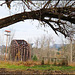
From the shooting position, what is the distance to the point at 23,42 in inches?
953

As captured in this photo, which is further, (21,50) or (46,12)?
(21,50)

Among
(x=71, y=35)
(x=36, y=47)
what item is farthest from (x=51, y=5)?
(x=36, y=47)

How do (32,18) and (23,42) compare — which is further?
(23,42)

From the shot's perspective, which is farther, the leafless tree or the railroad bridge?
the railroad bridge

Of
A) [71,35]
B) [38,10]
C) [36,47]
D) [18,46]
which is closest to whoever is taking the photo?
[38,10]

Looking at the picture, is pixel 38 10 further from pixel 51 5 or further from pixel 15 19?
pixel 15 19

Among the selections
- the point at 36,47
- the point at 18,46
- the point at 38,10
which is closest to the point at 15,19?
the point at 38,10

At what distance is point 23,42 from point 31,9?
Answer: 62.3 feet

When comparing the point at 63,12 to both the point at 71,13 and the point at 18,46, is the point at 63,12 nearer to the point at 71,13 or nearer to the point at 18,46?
the point at 71,13

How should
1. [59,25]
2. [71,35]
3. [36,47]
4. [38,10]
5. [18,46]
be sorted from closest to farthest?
[38,10] → [59,25] → [71,35] → [18,46] → [36,47]

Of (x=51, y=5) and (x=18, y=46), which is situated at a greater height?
(x=51, y=5)

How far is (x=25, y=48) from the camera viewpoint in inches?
954

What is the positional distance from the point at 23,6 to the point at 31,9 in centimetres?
38

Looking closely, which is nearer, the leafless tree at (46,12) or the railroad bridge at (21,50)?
the leafless tree at (46,12)
